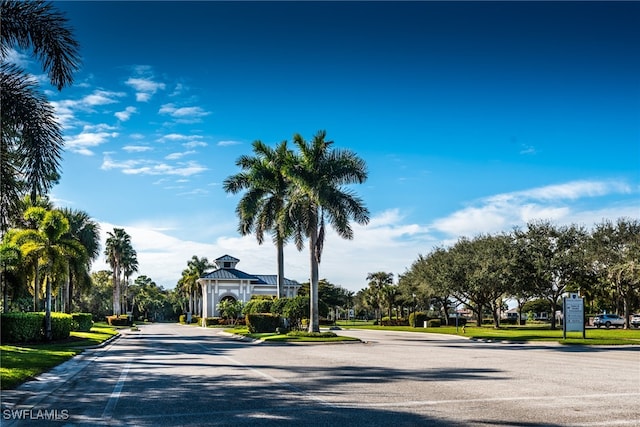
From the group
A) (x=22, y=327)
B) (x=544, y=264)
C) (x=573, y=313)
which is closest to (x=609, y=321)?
(x=544, y=264)

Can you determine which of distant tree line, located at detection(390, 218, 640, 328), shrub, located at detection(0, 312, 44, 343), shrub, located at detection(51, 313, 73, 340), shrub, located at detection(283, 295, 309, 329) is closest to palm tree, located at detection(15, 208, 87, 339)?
shrub, located at detection(51, 313, 73, 340)

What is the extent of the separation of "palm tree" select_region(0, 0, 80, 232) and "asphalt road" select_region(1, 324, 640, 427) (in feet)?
17.2

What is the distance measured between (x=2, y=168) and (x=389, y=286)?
77177 millimetres

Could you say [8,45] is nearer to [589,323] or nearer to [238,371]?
[238,371]

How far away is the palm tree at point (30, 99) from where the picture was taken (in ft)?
51.4

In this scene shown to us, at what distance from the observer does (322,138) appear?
36.0 m

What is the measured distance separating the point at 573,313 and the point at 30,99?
2913 centimetres

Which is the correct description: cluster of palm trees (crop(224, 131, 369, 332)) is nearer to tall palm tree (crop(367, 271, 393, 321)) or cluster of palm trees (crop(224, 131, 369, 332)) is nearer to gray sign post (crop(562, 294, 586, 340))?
gray sign post (crop(562, 294, 586, 340))

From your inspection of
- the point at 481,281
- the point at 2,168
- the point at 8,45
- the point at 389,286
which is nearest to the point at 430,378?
the point at 2,168

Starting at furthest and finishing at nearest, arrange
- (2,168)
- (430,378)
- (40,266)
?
(40,266) → (2,168) → (430,378)

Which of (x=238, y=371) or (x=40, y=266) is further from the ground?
(x=40, y=266)

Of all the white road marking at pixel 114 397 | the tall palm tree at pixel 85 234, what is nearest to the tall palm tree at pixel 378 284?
the tall palm tree at pixel 85 234

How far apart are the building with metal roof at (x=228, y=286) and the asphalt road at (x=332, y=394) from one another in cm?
5838

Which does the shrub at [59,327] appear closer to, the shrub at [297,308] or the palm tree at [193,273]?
the shrub at [297,308]
